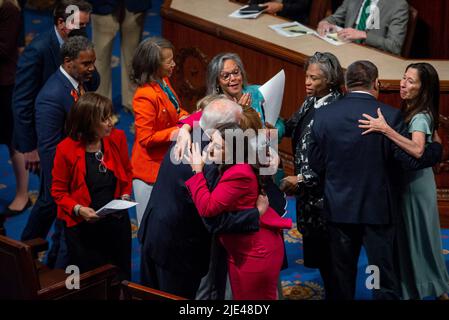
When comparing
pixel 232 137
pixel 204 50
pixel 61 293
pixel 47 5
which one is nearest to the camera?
pixel 232 137

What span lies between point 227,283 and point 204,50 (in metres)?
2.60

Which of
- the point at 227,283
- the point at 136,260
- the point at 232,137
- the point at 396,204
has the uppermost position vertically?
the point at 232,137

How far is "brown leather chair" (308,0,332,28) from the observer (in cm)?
652

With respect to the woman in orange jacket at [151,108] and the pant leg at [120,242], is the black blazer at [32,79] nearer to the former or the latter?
the woman in orange jacket at [151,108]

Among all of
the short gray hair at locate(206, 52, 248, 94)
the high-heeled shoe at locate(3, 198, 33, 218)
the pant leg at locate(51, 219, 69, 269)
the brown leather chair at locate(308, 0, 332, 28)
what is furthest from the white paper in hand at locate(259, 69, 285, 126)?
the brown leather chair at locate(308, 0, 332, 28)

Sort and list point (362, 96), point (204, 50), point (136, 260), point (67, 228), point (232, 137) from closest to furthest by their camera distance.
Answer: point (232, 137) < point (362, 96) < point (67, 228) < point (136, 260) < point (204, 50)

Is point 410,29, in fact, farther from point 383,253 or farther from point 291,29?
point 383,253

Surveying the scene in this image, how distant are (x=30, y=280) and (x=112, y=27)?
3853mm

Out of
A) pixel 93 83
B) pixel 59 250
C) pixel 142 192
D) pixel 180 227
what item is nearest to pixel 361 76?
pixel 180 227

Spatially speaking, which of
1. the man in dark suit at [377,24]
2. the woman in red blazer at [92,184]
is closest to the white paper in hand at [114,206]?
the woman in red blazer at [92,184]

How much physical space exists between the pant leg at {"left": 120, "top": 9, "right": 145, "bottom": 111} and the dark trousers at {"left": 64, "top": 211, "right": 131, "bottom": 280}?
9.82 feet

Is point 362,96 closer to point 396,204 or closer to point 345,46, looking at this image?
point 396,204

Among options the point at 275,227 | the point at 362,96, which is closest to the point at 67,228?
the point at 275,227

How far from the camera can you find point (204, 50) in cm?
624
